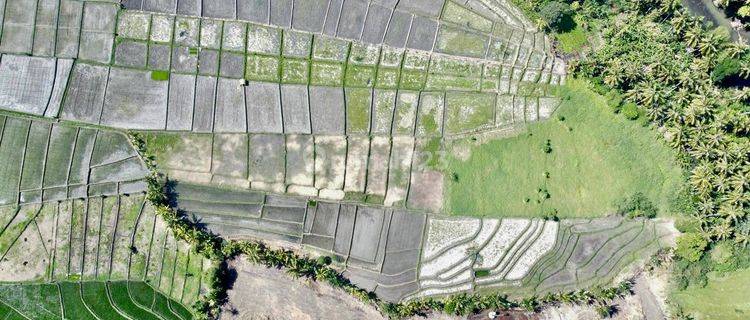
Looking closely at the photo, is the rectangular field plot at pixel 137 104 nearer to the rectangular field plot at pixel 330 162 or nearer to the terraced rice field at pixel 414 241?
the terraced rice field at pixel 414 241

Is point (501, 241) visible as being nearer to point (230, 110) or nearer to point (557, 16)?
point (557, 16)

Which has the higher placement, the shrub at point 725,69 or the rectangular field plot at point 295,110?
the shrub at point 725,69

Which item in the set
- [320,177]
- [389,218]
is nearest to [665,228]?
[389,218]

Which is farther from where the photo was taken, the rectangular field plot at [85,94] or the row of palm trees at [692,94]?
the rectangular field plot at [85,94]

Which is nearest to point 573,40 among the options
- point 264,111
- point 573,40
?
point 573,40

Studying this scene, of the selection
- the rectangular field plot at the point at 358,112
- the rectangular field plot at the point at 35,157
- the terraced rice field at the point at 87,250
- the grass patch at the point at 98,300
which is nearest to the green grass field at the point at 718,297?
the rectangular field plot at the point at 358,112

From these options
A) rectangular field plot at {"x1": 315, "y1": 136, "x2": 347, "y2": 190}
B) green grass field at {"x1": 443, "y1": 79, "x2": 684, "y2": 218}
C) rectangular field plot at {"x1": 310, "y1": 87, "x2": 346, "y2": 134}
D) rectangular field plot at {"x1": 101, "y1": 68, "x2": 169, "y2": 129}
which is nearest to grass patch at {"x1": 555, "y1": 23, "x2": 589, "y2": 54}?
green grass field at {"x1": 443, "y1": 79, "x2": 684, "y2": 218}

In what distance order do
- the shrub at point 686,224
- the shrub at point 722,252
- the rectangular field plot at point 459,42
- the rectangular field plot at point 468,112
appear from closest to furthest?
the shrub at point 686,224 < the shrub at point 722,252 < the rectangular field plot at point 468,112 < the rectangular field plot at point 459,42
